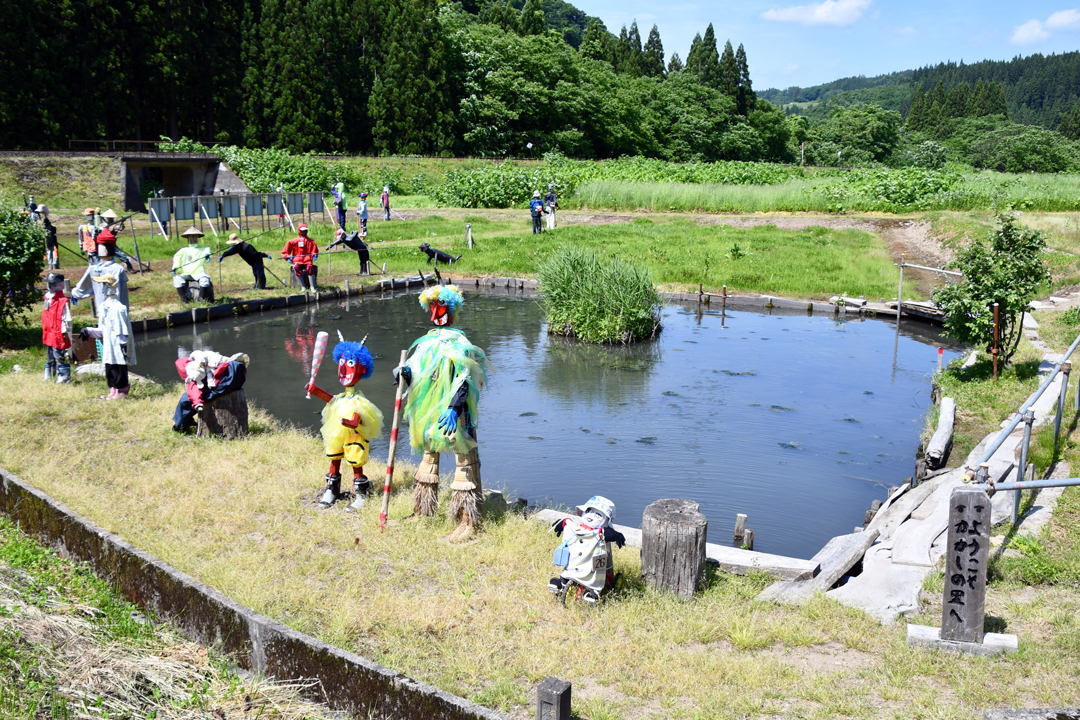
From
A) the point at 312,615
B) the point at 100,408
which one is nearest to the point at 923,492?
the point at 312,615

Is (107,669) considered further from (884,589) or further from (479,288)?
(479,288)

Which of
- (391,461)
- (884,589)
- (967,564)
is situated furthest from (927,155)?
(967,564)

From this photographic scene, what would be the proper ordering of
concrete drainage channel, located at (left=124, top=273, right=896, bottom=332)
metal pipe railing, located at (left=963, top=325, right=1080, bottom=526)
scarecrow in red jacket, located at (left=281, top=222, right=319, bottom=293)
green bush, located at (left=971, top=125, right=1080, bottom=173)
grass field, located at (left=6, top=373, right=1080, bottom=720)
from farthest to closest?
green bush, located at (left=971, top=125, right=1080, bottom=173) < scarecrow in red jacket, located at (left=281, top=222, right=319, bottom=293) < concrete drainage channel, located at (left=124, top=273, right=896, bottom=332) < metal pipe railing, located at (left=963, top=325, right=1080, bottom=526) < grass field, located at (left=6, top=373, right=1080, bottom=720)

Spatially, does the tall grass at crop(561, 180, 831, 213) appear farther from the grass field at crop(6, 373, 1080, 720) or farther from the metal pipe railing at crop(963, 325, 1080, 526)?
the grass field at crop(6, 373, 1080, 720)

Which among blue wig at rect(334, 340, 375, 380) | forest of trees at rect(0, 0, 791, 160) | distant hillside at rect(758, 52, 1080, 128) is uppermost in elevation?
distant hillside at rect(758, 52, 1080, 128)

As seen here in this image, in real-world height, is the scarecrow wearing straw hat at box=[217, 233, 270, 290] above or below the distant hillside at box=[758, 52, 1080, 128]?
below

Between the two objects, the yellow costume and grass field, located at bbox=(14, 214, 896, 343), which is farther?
grass field, located at bbox=(14, 214, 896, 343)

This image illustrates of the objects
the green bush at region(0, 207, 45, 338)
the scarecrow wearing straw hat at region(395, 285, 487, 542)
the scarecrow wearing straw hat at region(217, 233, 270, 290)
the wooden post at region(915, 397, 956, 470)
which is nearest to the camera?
the scarecrow wearing straw hat at region(395, 285, 487, 542)

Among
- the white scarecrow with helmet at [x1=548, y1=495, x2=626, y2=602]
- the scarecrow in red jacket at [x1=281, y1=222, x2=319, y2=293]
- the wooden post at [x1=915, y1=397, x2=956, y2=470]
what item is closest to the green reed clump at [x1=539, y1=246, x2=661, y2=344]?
the scarecrow in red jacket at [x1=281, y1=222, x2=319, y2=293]

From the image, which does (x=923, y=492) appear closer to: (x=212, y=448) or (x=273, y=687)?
(x=273, y=687)

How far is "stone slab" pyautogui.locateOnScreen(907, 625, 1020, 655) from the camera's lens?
514 centimetres

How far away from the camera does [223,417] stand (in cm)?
960

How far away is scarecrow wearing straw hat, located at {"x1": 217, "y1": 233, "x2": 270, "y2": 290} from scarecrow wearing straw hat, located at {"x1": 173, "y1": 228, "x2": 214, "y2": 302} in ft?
2.63

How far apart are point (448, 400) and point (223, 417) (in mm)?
3884
